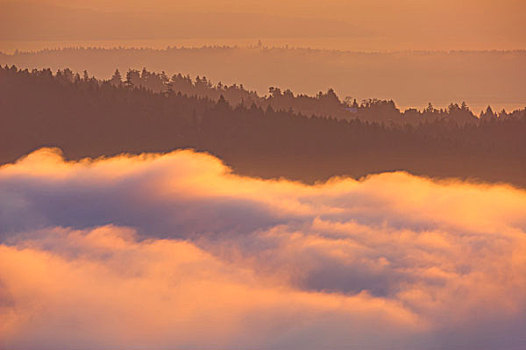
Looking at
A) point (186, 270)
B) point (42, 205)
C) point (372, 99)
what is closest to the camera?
point (372, 99)

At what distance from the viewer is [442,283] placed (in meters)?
104

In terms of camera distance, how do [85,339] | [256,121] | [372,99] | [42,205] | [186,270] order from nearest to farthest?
[85,339] < [256,121] < [372,99] < [186,270] < [42,205]

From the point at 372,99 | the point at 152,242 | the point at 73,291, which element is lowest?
the point at 73,291

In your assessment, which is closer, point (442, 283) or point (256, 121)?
point (256, 121)

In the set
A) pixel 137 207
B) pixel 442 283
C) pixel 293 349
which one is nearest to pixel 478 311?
pixel 442 283

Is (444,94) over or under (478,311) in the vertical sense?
over

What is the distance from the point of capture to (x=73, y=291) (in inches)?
3866

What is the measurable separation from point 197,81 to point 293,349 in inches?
1339

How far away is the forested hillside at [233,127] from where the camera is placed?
92.6 m

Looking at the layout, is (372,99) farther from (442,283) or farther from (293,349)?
(293,349)

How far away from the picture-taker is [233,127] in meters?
92.1

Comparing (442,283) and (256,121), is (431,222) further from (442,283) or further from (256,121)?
(256,121)

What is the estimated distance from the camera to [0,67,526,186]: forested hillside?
304ft

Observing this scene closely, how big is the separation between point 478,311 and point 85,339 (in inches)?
1758
